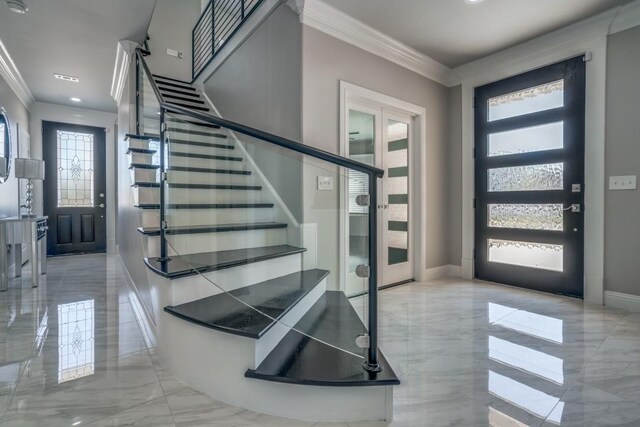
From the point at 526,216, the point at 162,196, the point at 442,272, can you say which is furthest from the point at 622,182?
the point at 162,196

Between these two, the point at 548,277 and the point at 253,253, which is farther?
the point at 548,277

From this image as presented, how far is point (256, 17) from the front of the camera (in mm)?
3586

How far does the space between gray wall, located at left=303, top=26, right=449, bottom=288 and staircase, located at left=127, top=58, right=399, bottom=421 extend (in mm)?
299

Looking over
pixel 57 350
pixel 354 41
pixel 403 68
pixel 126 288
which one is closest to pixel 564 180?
pixel 403 68

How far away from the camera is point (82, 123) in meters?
6.37

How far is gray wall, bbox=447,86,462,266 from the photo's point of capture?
4.35 meters

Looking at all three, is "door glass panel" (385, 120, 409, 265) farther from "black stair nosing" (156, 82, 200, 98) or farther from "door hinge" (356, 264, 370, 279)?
"black stair nosing" (156, 82, 200, 98)

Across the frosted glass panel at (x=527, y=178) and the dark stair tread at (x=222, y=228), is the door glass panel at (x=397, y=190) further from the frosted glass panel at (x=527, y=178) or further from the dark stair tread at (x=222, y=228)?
the dark stair tread at (x=222, y=228)

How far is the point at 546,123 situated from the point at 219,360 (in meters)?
3.99

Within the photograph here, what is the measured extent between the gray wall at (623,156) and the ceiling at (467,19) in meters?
0.49

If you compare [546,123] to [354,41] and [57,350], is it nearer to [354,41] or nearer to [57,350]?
[354,41]

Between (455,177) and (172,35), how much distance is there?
595 centimetres

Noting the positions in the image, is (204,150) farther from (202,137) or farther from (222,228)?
(222,228)

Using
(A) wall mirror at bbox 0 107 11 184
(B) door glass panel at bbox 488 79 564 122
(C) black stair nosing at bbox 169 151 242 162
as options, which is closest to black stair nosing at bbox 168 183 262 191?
(C) black stair nosing at bbox 169 151 242 162
